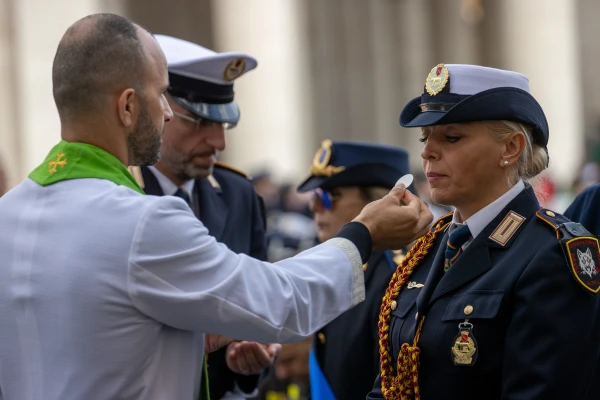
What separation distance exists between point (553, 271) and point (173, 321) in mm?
1135

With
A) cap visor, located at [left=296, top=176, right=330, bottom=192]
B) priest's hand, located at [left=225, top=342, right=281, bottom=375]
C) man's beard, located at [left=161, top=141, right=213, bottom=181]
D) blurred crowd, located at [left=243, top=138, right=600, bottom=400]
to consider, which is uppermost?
man's beard, located at [left=161, top=141, right=213, bottom=181]

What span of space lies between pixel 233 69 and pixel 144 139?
182cm

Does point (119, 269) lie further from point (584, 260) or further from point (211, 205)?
point (211, 205)

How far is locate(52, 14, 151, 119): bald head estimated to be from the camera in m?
3.37

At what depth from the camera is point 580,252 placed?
325 cm

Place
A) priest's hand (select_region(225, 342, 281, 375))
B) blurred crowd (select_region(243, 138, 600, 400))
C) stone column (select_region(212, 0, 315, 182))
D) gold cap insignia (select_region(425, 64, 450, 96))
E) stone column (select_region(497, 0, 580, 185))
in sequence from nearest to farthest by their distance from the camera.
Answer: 1. gold cap insignia (select_region(425, 64, 450, 96))
2. priest's hand (select_region(225, 342, 281, 375))
3. blurred crowd (select_region(243, 138, 600, 400))
4. stone column (select_region(212, 0, 315, 182))
5. stone column (select_region(497, 0, 580, 185))

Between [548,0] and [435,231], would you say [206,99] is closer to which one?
[435,231]

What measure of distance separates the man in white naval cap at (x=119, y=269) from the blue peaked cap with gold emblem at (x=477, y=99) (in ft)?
1.68

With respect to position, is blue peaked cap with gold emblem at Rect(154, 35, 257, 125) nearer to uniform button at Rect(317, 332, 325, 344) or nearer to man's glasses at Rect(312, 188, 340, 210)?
man's glasses at Rect(312, 188, 340, 210)

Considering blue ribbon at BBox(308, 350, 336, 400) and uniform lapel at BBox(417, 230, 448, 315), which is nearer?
uniform lapel at BBox(417, 230, 448, 315)

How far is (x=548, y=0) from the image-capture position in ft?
76.7

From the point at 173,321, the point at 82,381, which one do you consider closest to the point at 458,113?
the point at 173,321

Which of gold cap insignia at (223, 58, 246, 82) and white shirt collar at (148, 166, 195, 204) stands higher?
gold cap insignia at (223, 58, 246, 82)

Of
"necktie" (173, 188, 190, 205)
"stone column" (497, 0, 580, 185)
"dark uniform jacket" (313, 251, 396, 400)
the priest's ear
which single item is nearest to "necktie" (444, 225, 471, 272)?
"dark uniform jacket" (313, 251, 396, 400)
